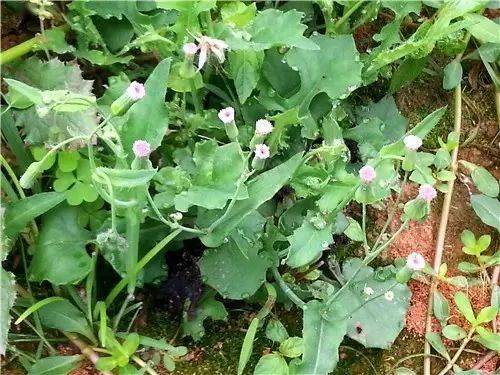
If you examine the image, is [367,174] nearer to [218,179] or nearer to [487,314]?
[218,179]

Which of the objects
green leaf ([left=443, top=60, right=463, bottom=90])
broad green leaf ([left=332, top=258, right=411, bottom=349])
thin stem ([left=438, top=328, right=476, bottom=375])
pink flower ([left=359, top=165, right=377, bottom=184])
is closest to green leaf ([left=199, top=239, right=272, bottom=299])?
broad green leaf ([left=332, top=258, right=411, bottom=349])

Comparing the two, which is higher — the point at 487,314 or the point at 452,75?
the point at 452,75

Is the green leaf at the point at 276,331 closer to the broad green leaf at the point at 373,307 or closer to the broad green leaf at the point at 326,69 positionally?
the broad green leaf at the point at 373,307

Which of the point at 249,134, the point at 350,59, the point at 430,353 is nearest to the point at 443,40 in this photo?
the point at 350,59

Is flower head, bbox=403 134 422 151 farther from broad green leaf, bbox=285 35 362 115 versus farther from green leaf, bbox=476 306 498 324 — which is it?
green leaf, bbox=476 306 498 324

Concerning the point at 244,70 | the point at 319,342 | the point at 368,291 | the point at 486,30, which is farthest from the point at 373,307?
the point at 486,30

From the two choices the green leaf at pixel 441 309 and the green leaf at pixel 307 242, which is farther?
the green leaf at pixel 441 309

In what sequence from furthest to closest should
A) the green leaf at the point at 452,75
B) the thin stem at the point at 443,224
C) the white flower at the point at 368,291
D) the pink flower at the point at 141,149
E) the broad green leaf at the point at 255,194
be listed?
the green leaf at the point at 452,75
the thin stem at the point at 443,224
the white flower at the point at 368,291
the broad green leaf at the point at 255,194
the pink flower at the point at 141,149

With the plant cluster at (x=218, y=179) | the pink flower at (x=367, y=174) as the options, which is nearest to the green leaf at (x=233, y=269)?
the plant cluster at (x=218, y=179)
